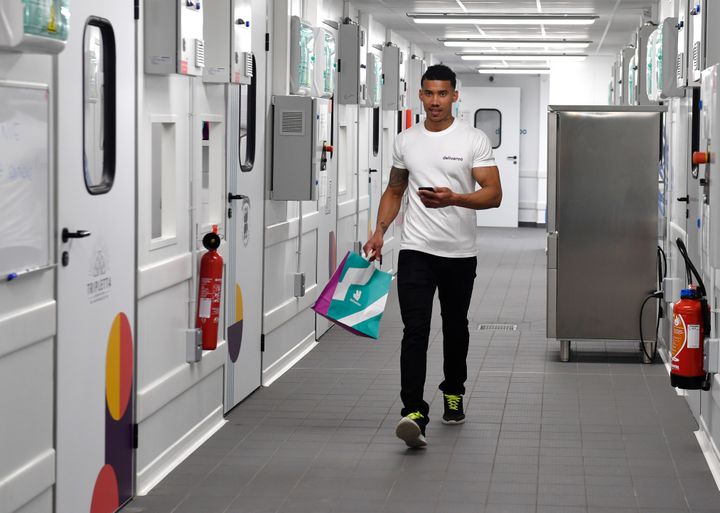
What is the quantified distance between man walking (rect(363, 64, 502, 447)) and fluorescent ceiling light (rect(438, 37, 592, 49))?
8.59m

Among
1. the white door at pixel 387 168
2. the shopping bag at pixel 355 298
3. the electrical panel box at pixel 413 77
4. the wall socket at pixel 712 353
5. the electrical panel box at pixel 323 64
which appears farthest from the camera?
the electrical panel box at pixel 413 77

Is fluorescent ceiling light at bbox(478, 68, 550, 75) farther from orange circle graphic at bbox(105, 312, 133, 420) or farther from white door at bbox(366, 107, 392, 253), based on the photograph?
orange circle graphic at bbox(105, 312, 133, 420)

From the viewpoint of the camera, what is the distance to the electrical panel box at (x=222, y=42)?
209 inches

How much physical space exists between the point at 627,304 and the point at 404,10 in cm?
446

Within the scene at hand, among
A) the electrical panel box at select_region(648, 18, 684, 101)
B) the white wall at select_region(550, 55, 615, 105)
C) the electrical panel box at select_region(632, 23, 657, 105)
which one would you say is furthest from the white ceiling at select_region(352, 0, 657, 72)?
the white wall at select_region(550, 55, 615, 105)

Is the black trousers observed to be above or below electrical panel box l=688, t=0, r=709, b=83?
below

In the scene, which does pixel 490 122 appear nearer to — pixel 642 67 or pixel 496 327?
pixel 642 67

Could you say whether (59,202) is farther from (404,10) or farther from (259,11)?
(404,10)

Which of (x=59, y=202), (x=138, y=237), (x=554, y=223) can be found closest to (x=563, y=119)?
(x=554, y=223)

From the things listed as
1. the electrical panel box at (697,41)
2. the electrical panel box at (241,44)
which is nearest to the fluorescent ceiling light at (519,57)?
the electrical panel box at (697,41)

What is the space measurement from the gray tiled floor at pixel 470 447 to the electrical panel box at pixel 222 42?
1.65 meters

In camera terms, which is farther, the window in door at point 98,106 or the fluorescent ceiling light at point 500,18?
the fluorescent ceiling light at point 500,18

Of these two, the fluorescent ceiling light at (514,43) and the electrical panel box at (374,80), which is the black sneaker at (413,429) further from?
the fluorescent ceiling light at (514,43)

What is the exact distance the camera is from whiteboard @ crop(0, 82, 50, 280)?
317 centimetres
